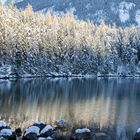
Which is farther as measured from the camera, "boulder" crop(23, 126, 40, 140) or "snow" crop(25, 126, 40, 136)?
"snow" crop(25, 126, 40, 136)

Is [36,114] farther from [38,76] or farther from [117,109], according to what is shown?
[38,76]

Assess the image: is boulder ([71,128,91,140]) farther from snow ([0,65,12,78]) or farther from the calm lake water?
snow ([0,65,12,78])

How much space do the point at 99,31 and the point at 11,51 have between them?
82584 mm

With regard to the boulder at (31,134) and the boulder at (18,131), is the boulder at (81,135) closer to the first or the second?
the boulder at (31,134)

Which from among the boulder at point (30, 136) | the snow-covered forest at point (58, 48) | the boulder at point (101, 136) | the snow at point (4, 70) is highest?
the snow-covered forest at point (58, 48)

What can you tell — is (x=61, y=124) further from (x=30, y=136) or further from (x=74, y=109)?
(x=74, y=109)

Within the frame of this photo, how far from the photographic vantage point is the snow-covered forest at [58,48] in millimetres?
124250

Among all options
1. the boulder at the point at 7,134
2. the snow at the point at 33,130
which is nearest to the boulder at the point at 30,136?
the snow at the point at 33,130

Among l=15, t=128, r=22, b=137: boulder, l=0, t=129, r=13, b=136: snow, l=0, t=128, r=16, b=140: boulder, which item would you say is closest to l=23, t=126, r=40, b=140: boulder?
l=0, t=128, r=16, b=140: boulder

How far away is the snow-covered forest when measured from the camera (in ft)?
408

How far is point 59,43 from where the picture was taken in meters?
155

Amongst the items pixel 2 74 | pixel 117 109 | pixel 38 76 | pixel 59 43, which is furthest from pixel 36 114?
pixel 59 43

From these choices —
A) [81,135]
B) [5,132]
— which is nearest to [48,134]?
[81,135]

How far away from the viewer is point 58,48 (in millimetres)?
152000
